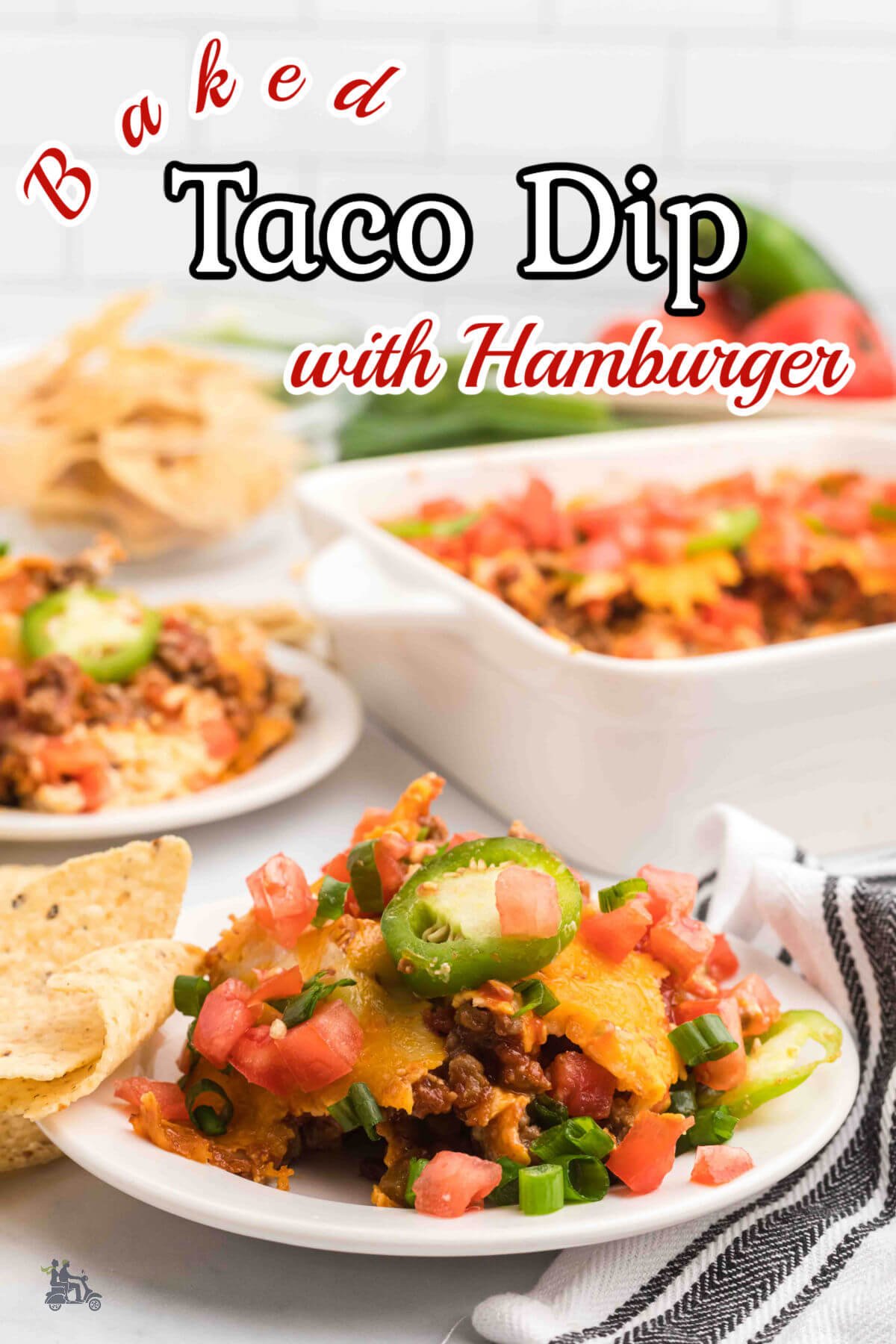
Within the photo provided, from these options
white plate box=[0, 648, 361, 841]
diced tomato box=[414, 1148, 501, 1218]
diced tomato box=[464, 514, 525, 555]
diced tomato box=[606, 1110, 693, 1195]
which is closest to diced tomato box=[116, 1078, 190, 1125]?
diced tomato box=[414, 1148, 501, 1218]

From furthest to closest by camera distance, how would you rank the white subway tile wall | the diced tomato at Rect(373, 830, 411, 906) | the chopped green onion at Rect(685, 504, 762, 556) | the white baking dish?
1. the white subway tile wall
2. the chopped green onion at Rect(685, 504, 762, 556)
3. the white baking dish
4. the diced tomato at Rect(373, 830, 411, 906)

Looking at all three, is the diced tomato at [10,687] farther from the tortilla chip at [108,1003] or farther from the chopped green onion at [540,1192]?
the chopped green onion at [540,1192]

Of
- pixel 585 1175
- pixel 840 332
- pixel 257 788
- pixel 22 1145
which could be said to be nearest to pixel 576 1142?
pixel 585 1175

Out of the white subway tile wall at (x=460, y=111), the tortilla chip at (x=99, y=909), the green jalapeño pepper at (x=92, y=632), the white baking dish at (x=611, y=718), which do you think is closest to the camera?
the tortilla chip at (x=99, y=909)

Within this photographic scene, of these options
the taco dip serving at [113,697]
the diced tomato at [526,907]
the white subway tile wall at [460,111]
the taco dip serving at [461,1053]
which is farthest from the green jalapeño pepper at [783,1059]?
the white subway tile wall at [460,111]

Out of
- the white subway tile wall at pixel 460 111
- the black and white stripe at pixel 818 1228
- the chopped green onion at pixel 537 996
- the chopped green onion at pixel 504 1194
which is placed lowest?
the black and white stripe at pixel 818 1228

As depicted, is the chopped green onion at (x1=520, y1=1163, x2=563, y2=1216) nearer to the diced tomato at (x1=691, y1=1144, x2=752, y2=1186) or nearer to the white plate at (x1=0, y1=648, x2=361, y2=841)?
the diced tomato at (x1=691, y1=1144, x2=752, y2=1186)

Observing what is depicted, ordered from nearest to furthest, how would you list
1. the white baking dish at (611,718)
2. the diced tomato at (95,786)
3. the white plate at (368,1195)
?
the white plate at (368,1195), the white baking dish at (611,718), the diced tomato at (95,786)

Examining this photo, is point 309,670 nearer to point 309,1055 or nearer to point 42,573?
point 42,573
